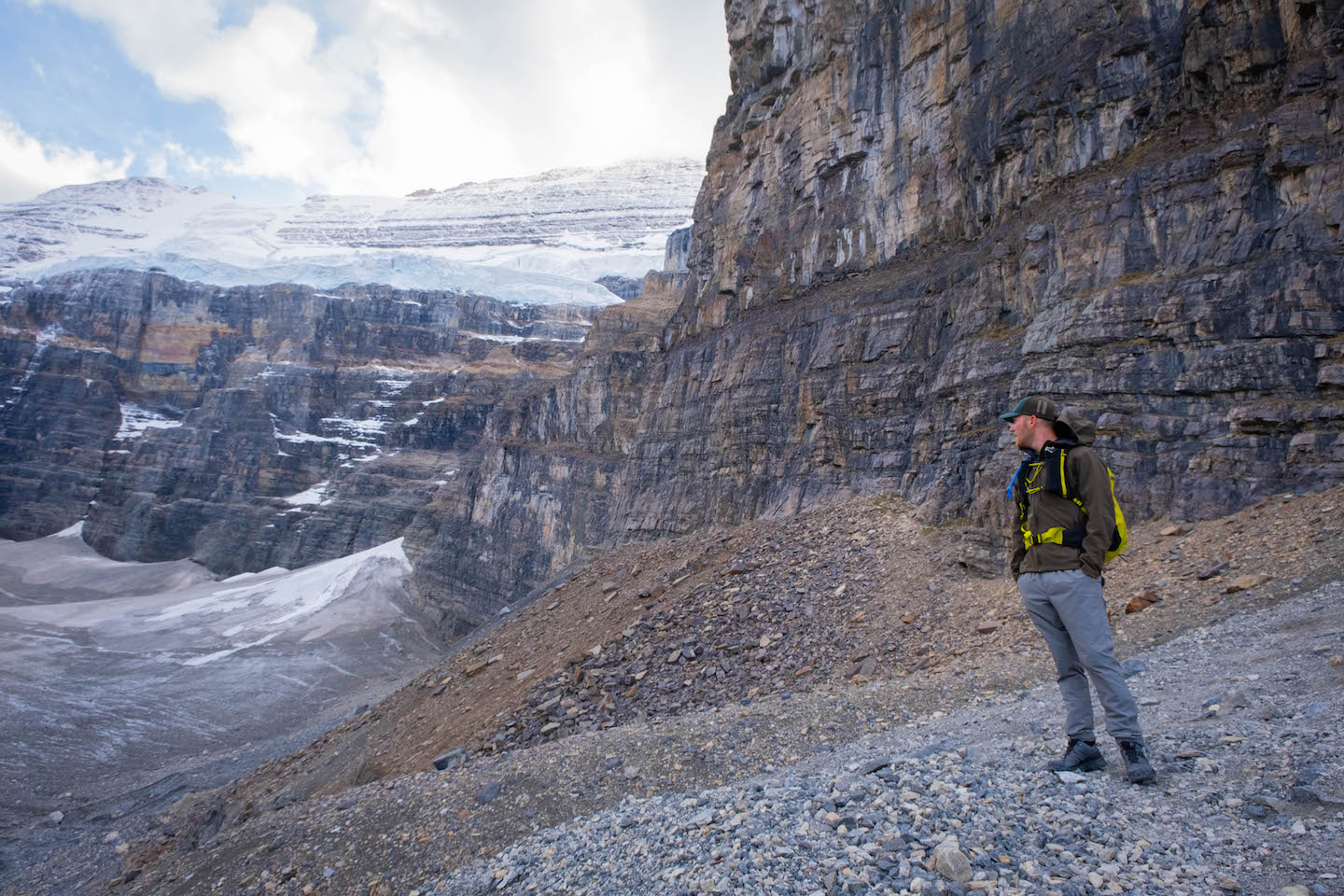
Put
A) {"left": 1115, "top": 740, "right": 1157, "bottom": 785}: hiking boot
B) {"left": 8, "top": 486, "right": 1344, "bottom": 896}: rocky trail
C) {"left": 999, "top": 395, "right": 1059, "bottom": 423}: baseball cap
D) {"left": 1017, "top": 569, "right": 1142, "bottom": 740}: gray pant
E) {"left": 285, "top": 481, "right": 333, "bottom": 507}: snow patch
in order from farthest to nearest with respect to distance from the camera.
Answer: {"left": 285, "top": 481, "right": 333, "bottom": 507}: snow patch → {"left": 999, "top": 395, "right": 1059, "bottom": 423}: baseball cap → {"left": 8, "top": 486, "right": 1344, "bottom": 896}: rocky trail → {"left": 1017, "top": 569, "right": 1142, "bottom": 740}: gray pant → {"left": 1115, "top": 740, "right": 1157, "bottom": 785}: hiking boot

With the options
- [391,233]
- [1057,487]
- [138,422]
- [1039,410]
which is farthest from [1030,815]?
[391,233]

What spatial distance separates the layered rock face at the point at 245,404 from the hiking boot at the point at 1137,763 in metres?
74.3

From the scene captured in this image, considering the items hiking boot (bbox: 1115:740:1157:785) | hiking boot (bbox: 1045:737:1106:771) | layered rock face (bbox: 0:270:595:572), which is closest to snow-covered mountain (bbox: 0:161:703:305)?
layered rock face (bbox: 0:270:595:572)

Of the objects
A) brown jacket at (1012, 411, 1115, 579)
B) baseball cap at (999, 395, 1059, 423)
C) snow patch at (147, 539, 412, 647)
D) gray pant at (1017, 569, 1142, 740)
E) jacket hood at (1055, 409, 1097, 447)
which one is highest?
baseball cap at (999, 395, 1059, 423)

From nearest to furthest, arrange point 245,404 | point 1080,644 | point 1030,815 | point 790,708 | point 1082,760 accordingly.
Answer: point 1030,815 < point 1082,760 < point 1080,644 < point 790,708 < point 245,404

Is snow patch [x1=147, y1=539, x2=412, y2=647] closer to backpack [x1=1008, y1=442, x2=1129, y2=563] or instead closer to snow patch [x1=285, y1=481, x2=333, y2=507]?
snow patch [x1=285, y1=481, x2=333, y2=507]

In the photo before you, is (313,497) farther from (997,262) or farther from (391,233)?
(391,233)

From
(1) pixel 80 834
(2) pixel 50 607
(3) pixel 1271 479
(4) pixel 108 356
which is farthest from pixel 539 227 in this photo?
(3) pixel 1271 479

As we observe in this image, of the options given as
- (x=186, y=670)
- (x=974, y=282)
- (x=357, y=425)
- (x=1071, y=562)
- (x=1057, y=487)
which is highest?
(x=357, y=425)

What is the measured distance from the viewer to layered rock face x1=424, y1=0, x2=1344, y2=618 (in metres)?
10.6

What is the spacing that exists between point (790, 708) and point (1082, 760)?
4084 mm

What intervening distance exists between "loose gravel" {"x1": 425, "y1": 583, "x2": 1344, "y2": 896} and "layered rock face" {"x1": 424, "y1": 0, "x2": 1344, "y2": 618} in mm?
5651

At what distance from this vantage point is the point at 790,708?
8.06 meters

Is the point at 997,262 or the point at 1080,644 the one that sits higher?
the point at 997,262
